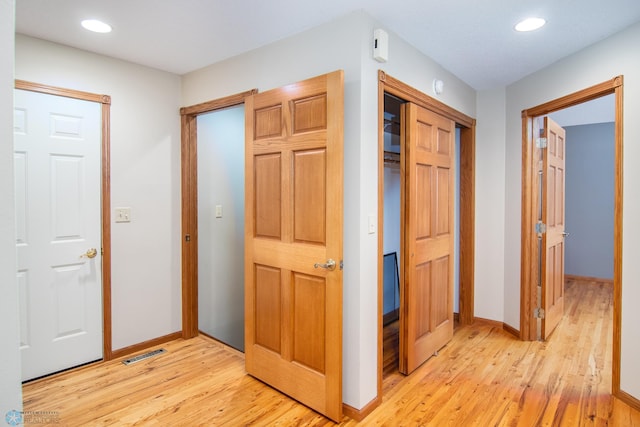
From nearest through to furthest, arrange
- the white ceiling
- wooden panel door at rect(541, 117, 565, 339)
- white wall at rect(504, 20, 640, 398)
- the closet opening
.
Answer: the white ceiling, white wall at rect(504, 20, 640, 398), wooden panel door at rect(541, 117, 565, 339), the closet opening

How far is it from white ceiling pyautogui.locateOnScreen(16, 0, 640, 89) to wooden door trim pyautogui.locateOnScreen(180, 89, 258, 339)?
0.64 metres

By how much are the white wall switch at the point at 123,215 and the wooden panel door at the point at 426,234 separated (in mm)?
2215

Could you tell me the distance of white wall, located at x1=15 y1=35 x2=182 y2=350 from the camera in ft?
9.21

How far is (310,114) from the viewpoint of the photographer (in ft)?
7.01

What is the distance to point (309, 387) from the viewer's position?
7.22 ft

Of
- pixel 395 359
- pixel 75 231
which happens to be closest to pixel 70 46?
pixel 75 231

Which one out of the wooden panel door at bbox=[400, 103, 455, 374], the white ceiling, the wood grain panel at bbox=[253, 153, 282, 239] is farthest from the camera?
the wooden panel door at bbox=[400, 103, 455, 374]

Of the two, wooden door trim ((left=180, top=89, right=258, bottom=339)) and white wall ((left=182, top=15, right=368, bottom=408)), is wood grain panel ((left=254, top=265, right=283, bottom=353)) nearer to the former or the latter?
white wall ((left=182, top=15, right=368, bottom=408))

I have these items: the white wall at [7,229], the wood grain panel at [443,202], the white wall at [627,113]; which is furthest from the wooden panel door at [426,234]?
the white wall at [7,229]

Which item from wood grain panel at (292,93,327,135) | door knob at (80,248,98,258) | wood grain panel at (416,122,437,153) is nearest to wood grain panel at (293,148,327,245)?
wood grain panel at (292,93,327,135)

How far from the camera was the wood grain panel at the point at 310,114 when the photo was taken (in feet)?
6.82

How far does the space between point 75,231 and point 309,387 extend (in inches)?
81.4

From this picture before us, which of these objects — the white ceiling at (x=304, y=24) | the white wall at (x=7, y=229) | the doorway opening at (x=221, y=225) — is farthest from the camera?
the doorway opening at (x=221, y=225)

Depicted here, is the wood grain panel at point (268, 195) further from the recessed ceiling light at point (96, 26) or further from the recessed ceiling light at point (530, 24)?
the recessed ceiling light at point (530, 24)
